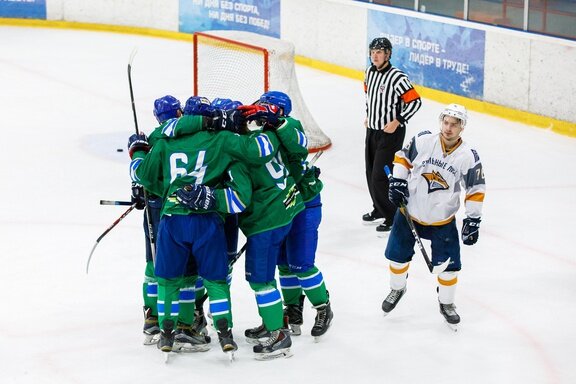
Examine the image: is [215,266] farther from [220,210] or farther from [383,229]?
[383,229]

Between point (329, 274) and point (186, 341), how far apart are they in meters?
1.49

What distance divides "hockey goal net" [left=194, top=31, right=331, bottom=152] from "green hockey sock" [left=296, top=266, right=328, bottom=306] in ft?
11.9

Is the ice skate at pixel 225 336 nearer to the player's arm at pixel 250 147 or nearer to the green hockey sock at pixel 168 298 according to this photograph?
the green hockey sock at pixel 168 298

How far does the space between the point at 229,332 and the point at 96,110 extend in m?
6.27

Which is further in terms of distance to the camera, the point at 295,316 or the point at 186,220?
the point at 295,316

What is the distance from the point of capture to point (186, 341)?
19.4 ft

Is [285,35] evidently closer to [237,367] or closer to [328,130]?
[328,130]

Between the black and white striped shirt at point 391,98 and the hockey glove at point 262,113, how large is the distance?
7.78 ft

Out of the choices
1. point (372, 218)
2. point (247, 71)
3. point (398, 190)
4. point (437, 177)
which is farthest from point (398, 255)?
point (247, 71)

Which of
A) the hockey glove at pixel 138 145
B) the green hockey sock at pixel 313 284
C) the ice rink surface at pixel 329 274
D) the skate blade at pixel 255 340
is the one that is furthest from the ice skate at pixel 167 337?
the hockey glove at pixel 138 145

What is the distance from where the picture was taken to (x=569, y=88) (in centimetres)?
1055

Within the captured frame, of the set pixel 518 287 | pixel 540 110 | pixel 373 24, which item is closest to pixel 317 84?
pixel 373 24

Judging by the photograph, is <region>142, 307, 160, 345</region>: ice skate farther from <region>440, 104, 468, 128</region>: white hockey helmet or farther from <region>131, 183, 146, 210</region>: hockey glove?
<region>440, 104, 468, 128</region>: white hockey helmet

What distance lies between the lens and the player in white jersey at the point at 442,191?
19.7 feet
